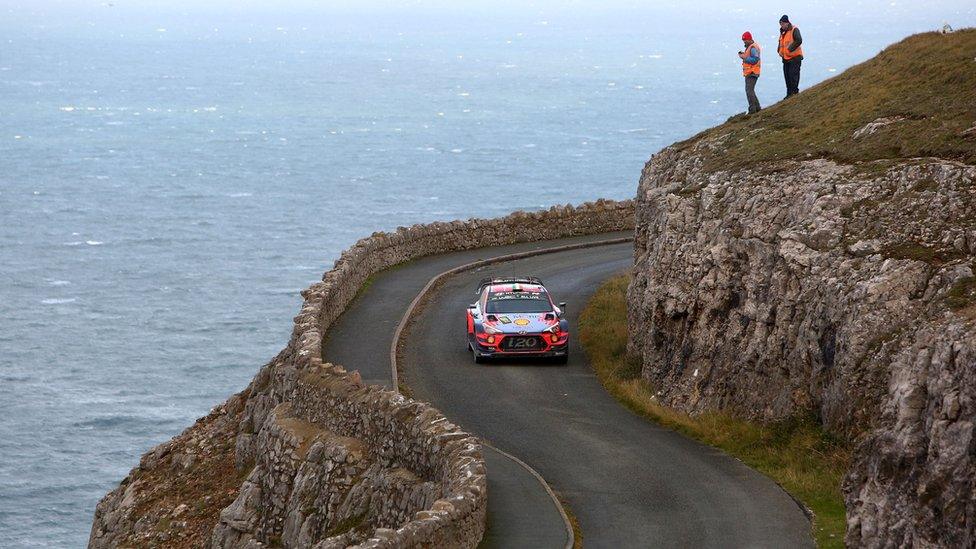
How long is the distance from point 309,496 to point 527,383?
810 cm

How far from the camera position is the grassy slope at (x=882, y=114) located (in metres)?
34.7

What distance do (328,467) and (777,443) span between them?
9654 mm

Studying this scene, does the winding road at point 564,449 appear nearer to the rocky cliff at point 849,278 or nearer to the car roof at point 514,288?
the car roof at point 514,288

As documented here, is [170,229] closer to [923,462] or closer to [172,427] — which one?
Result: [172,427]

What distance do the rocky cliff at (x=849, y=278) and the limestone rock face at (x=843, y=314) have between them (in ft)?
0.14

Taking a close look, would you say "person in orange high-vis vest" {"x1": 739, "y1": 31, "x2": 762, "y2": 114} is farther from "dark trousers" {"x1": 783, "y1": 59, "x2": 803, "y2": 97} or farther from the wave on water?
the wave on water

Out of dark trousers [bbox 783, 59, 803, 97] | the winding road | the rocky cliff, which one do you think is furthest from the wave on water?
dark trousers [bbox 783, 59, 803, 97]

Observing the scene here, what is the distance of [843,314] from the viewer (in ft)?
96.0

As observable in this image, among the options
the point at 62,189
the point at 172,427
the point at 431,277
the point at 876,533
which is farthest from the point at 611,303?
the point at 62,189

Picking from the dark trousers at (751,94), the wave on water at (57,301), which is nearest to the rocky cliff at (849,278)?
the dark trousers at (751,94)

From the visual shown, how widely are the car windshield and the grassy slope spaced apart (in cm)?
607

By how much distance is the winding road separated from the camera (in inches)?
1047

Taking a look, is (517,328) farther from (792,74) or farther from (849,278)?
(792,74)

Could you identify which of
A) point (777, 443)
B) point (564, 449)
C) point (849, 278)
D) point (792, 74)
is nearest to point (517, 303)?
point (564, 449)
